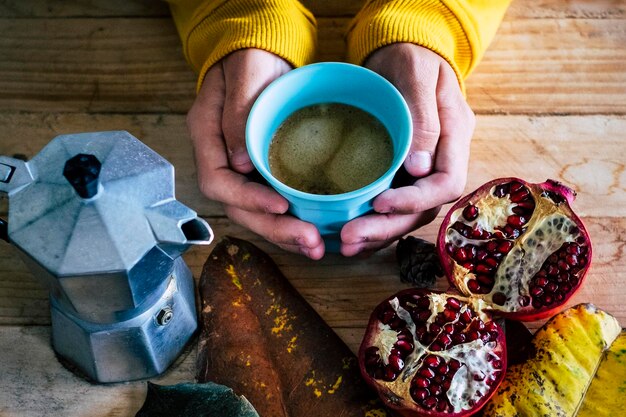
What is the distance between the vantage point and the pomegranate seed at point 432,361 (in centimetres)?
74

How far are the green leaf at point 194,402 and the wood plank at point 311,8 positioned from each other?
499 millimetres

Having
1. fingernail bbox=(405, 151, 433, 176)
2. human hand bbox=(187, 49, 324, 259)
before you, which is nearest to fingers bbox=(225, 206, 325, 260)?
human hand bbox=(187, 49, 324, 259)

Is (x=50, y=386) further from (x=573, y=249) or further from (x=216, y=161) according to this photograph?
(x=573, y=249)

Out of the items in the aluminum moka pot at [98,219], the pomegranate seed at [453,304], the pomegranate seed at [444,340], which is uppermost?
the aluminum moka pot at [98,219]

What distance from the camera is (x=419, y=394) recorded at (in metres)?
0.73

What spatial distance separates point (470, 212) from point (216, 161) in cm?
28

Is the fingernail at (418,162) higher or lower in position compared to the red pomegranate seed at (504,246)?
higher

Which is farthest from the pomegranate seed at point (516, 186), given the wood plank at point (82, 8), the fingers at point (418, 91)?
the wood plank at point (82, 8)

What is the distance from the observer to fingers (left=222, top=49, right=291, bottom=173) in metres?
0.75

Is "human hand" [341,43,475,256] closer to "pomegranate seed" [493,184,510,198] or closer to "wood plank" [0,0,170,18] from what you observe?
"pomegranate seed" [493,184,510,198]

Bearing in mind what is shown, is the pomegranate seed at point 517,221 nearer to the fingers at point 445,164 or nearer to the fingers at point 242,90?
the fingers at point 445,164

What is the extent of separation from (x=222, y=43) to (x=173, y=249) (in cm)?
29

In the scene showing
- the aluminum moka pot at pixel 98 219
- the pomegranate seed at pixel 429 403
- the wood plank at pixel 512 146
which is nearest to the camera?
the aluminum moka pot at pixel 98 219

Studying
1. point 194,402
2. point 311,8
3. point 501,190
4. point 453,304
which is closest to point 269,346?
point 194,402
